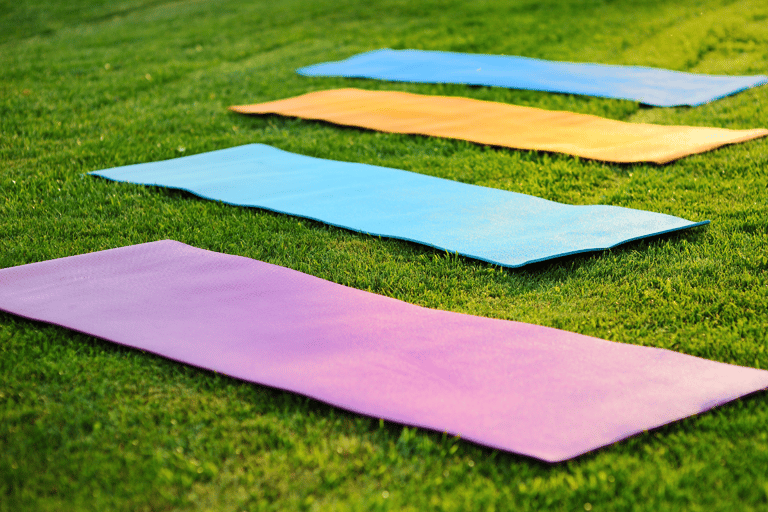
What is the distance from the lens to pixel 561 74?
5867 mm

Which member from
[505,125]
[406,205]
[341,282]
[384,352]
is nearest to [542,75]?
[505,125]

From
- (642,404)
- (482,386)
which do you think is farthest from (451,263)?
(642,404)

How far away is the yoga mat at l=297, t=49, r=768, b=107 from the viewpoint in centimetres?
515

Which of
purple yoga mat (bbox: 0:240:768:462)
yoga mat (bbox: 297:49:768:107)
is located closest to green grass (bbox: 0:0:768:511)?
purple yoga mat (bbox: 0:240:768:462)

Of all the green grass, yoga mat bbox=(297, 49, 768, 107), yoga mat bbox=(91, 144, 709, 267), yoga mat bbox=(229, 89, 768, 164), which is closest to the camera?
the green grass

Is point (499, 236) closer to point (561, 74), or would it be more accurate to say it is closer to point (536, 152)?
point (536, 152)

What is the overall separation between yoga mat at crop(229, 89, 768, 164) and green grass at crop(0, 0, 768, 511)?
124mm

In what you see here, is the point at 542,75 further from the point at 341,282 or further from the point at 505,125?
the point at 341,282

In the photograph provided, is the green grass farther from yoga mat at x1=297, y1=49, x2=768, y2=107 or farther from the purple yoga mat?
yoga mat at x1=297, y1=49, x2=768, y2=107

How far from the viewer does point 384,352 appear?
2.18 metres

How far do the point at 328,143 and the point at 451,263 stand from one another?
2.07m

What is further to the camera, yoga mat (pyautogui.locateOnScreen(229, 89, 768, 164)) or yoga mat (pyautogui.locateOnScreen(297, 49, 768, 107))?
yoga mat (pyautogui.locateOnScreen(297, 49, 768, 107))

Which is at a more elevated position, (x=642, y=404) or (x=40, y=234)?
(x=40, y=234)

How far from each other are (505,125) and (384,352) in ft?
9.39
